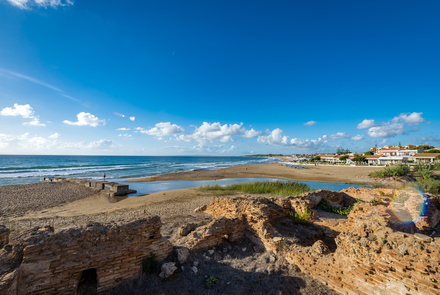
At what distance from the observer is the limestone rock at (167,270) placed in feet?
16.9

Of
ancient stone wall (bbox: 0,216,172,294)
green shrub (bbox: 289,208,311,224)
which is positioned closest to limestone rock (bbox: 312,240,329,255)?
green shrub (bbox: 289,208,311,224)

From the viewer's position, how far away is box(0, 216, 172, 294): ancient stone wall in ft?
13.3

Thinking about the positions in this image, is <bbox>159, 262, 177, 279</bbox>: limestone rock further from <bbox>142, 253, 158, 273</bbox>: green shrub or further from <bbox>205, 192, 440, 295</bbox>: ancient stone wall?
<bbox>205, 192, 440, 295</bbox>: ancient stone wall

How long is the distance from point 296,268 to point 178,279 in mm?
3448

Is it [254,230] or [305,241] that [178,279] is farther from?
[305,241]

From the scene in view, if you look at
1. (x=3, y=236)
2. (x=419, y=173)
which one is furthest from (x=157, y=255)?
(x=419, y=173)

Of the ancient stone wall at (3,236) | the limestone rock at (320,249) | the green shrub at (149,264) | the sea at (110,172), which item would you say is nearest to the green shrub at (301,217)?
the limestone rock at (320,249)

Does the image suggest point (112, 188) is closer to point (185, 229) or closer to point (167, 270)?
point (185, 229)

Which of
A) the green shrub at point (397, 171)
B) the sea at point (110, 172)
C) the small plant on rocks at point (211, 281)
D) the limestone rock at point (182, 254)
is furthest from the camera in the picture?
the sea at point (110, 172)

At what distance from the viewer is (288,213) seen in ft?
31.4

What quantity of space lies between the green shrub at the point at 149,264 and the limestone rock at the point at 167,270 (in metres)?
0.28

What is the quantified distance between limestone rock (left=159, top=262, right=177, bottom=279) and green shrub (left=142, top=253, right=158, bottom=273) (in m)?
0.28

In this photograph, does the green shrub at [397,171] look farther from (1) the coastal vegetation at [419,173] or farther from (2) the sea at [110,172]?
(2) the sea at [110,172]

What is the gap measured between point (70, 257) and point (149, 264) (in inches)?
74.9
